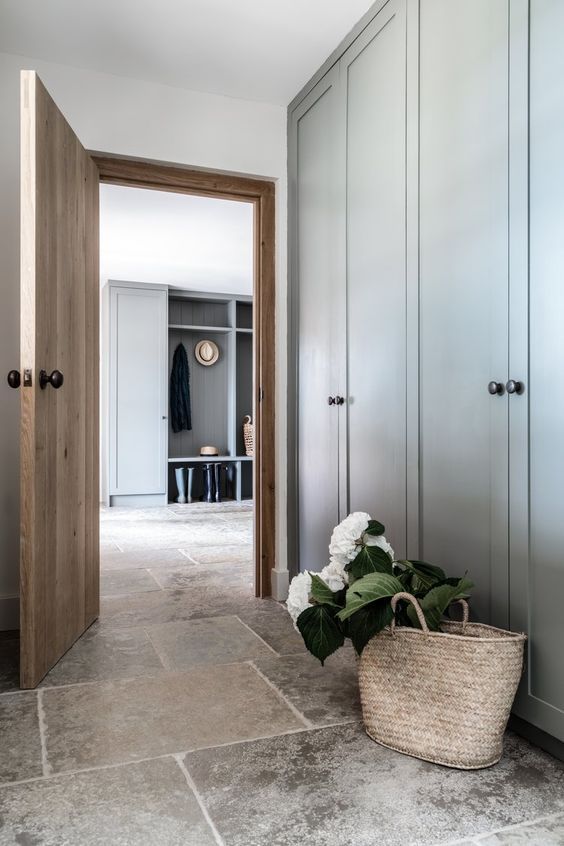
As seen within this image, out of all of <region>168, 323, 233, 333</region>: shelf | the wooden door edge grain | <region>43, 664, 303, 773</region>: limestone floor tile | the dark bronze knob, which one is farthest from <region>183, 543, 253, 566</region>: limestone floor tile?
<region>168, 323, 233, 333</region>: shelf

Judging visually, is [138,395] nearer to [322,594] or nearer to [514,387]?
[322,594]

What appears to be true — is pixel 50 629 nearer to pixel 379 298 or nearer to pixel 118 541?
pixel 379 298

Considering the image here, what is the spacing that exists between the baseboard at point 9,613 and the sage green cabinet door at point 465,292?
5.70 ft

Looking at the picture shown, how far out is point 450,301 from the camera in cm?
203

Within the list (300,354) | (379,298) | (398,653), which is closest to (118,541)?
(300,354)

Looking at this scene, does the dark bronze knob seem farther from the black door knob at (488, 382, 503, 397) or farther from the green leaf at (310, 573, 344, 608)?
the green leaf at (310, 573, 344, 608)

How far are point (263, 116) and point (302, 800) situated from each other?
2.94 metres

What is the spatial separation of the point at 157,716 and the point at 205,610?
1.12 m

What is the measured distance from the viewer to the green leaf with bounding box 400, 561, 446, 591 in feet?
6.07

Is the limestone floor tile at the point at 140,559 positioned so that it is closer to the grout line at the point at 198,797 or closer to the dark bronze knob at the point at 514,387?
the grout line at the point at 198,797

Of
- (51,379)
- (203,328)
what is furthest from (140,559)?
(203,328)

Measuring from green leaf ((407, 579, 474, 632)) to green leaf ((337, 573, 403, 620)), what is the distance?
0.09 m

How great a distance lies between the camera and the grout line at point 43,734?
1.62m

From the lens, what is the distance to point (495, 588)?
184 centimetres
